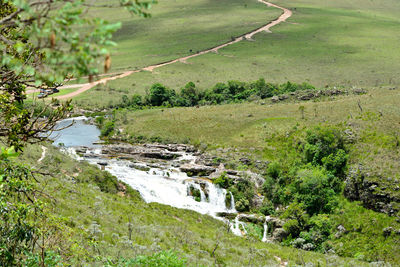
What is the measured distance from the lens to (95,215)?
2053cm

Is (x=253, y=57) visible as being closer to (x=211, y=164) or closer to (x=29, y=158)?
(x=211, y=164)

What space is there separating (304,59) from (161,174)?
281 feet

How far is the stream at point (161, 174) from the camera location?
121 feet

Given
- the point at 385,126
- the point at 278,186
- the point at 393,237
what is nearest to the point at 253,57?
the point at 385,126

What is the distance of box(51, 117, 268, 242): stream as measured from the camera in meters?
36.8

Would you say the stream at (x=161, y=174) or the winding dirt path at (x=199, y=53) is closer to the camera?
the stream at (x=161, y=174)

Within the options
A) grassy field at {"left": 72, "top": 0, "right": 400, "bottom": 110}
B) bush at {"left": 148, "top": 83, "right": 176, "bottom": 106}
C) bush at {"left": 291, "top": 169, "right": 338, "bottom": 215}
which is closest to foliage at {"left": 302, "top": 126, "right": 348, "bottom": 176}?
bush at {"left": 291, "top": 169, "right": 338, "bottom": 215}

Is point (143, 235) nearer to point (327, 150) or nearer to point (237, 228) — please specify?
point (237, 228)

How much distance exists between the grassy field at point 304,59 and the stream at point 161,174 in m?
31.8

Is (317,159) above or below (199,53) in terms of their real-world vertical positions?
below

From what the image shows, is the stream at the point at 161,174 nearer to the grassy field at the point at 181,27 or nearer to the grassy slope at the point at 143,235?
the grassy slope at the point at 143,235

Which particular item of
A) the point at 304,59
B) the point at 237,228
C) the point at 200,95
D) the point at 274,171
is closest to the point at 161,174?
the point at 237,228

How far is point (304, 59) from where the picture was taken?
115 meters

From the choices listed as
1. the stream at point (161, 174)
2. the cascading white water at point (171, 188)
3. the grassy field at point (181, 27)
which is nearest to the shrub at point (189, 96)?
the stream at point (161, 174)
